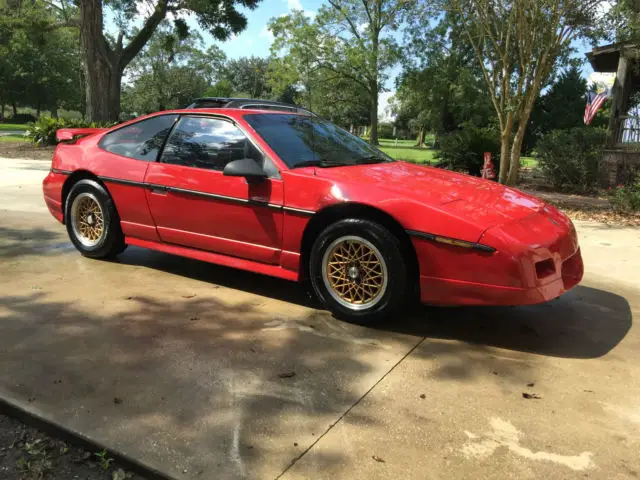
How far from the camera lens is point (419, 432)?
2402 mm

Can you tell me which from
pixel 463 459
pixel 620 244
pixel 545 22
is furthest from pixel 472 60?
pixel 463 459

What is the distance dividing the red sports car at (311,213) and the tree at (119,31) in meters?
14.7

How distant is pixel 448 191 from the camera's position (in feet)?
12.1

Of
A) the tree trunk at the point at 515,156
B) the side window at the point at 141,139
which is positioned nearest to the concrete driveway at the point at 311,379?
the side window at the point at 141,139

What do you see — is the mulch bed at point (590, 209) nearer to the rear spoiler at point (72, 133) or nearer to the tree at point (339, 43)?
the rear spoiler at point (72, 133)

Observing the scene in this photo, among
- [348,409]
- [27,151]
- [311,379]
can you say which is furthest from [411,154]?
[348,409]

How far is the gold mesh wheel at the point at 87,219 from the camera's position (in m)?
4.88

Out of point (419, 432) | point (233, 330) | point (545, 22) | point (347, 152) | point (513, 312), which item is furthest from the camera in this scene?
point (545, 22)

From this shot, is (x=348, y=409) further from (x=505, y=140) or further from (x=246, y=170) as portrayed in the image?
(x=505, y=140)

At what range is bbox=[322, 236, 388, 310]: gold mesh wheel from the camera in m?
3.49

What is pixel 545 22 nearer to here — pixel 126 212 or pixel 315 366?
pixel 126 212

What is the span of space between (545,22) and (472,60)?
32.6 metres

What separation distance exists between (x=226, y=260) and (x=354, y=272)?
1.10 meters

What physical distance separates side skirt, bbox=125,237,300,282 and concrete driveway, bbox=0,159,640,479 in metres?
0.27
